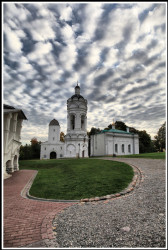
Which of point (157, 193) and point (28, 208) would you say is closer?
point (28, 208)

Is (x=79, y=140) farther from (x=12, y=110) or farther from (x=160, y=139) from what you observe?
(x=160, y=139)

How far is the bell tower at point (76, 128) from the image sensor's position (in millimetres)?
37469

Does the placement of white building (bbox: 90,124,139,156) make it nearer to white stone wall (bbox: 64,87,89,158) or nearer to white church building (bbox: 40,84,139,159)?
white church building (bbox: 40,84,139,159)

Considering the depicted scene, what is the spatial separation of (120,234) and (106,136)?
36391 millimetres

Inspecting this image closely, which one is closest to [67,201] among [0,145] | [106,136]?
[0,145]

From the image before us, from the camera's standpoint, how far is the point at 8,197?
7359 mm

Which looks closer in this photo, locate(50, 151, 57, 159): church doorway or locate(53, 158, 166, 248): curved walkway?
locate(53, 158, 166, 248): curved walkway

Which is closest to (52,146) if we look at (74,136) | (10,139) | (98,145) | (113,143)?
(74,136)

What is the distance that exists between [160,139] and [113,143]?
23207 mm

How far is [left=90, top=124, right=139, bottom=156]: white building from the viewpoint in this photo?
40.1 metres

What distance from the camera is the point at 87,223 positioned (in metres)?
4.41

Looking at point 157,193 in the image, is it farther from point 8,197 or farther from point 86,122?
point 86,122

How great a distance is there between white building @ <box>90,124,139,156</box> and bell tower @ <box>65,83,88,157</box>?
510 centimetres

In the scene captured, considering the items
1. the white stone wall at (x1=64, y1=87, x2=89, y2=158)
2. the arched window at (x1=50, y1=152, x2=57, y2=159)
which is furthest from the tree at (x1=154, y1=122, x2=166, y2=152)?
the arched window at (x1=50, y1=152, x2=57, y2=159)
